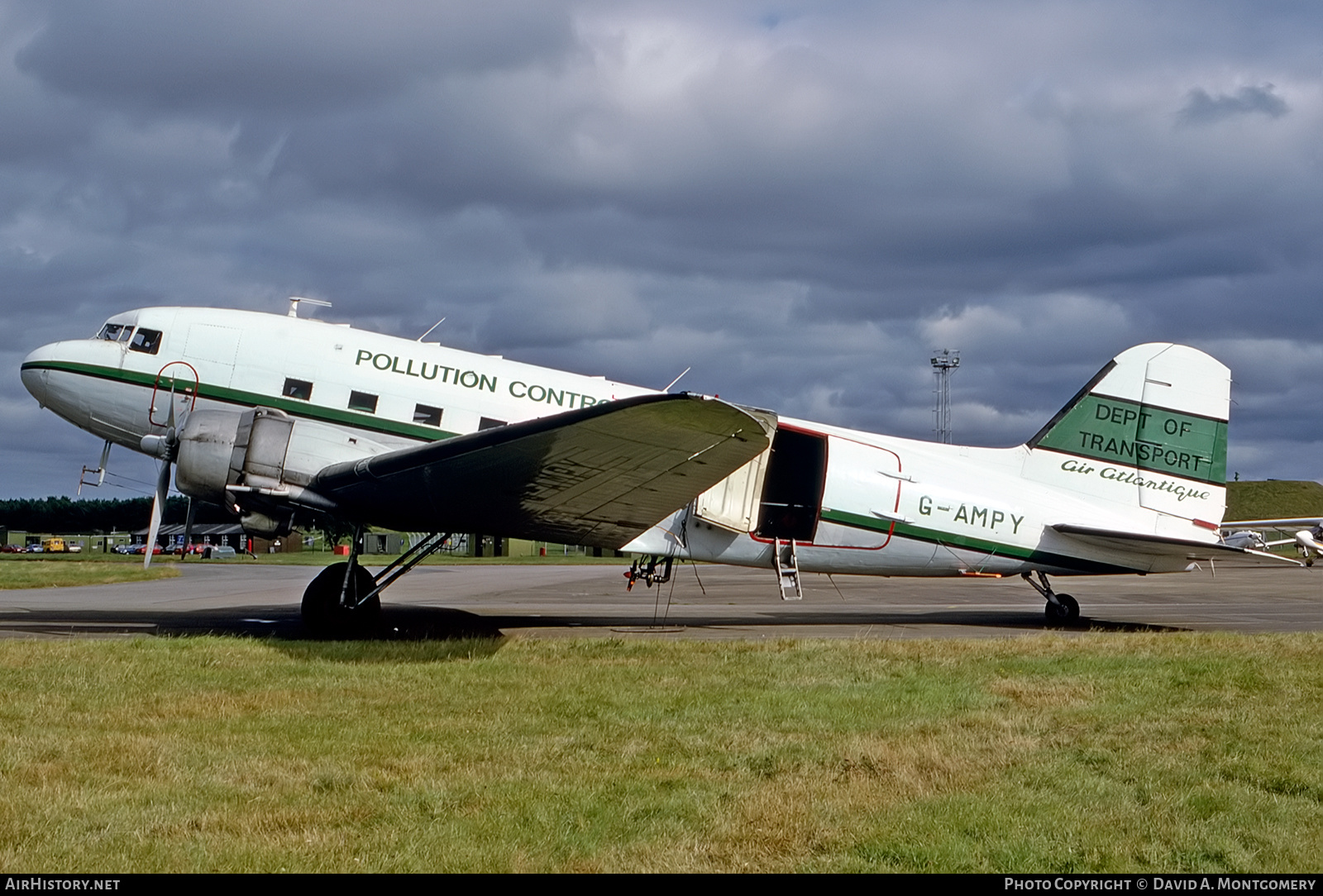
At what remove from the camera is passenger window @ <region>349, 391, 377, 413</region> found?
13.0 meters

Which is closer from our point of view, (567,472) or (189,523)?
(567,472)

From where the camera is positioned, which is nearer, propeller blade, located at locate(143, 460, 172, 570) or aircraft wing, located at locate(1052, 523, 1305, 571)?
propeller blade, located at locate(143, 460, 172, 570)

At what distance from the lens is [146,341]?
13242 mm

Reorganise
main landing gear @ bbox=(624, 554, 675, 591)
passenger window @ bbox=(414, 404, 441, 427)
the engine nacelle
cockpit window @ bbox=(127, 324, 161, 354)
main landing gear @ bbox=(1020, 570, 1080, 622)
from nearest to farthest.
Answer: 1. the engine nacelle
2. passenger window @ bbox=(414, 404, 441, 427)
3. cockpit window @ bbox=(127, 324, 161, 354)
4. main landing gear @ bbox=(624, 554, 675, 591)
5. main landing gear @ bbox=(1020, 570, 1080, 622)

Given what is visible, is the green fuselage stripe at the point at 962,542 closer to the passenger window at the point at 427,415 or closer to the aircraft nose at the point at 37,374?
the passenger window at the point at 427,415

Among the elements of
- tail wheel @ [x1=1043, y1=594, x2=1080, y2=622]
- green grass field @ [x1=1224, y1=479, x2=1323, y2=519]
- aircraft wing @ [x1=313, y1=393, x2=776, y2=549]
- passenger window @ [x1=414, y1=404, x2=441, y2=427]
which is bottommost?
tail wheel @ [x1=1043, y1=594, x2=1080, y2=622]

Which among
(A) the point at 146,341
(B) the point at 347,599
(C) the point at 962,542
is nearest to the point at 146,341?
(A) the point at 146,341

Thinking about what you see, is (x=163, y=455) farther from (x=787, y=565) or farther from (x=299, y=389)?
(x=787, y=565)

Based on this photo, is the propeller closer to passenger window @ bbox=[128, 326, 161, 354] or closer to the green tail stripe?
passenger window @ bbox=[128, 326, 161, 354]

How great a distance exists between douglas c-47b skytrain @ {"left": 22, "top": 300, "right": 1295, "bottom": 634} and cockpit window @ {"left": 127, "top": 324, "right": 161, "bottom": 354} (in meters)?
0.02

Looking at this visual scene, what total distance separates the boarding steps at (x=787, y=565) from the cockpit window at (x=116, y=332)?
356 inches

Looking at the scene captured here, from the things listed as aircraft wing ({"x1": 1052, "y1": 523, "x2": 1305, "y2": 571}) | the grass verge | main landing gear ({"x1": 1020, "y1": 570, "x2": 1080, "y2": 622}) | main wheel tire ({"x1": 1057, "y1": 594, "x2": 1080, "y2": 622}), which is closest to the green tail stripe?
aircraft wing ({"x1": 1052, "y1": 523, "x2": 1305, "y2": 571})

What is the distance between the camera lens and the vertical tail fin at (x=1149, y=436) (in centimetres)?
1508

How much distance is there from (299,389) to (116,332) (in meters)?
2.78
